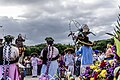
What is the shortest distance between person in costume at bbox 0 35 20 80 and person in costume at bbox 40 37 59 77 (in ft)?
7.81

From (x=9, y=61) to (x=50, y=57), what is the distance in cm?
270

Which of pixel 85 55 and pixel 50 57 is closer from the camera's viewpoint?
pixel 50 57

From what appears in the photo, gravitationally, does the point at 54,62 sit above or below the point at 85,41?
below

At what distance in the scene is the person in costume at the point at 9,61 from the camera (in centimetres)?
761

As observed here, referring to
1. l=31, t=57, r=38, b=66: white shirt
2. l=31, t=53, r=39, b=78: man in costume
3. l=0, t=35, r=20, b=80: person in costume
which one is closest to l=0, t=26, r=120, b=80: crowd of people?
l=0, t=35, r=20, b=80: person in costume

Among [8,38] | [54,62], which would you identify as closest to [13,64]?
[8,38]

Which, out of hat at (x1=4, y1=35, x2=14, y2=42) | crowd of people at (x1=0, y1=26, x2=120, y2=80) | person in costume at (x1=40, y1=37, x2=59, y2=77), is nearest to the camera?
crowd of people at (x1=0, y1=26, x2=120, y2=80)

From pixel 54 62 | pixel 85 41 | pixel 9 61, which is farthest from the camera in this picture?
pixel 85 41

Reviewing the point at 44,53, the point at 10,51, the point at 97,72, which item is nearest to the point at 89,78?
the point at 97,72

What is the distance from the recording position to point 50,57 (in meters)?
10.3

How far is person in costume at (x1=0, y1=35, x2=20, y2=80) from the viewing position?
7.61m

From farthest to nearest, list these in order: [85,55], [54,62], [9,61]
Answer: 1. [85,55]
2. [54,62]
3. [9,61]

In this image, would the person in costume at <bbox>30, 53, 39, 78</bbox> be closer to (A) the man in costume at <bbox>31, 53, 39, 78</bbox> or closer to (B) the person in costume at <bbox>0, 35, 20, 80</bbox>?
(A) the man in costume at <bbox>31, 53, 39, 78</bbox>

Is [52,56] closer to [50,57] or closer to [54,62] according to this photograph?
[50,57]
